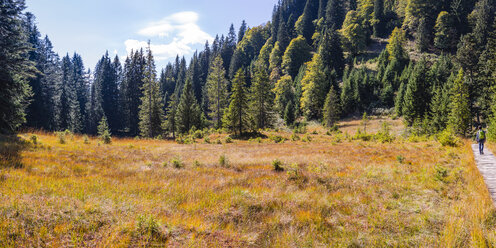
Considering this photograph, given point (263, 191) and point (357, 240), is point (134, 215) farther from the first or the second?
point (357, 240)

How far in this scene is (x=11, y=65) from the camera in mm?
14555

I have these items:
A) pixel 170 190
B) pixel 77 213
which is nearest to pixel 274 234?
pixel 170 190

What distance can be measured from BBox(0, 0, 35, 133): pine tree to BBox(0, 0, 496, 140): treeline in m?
0.08

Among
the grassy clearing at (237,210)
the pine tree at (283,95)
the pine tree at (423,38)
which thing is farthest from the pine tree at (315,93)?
the grassy clearing at (237,210)

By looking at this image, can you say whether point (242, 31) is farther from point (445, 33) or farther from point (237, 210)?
point (237, 210)

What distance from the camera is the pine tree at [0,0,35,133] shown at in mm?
14274

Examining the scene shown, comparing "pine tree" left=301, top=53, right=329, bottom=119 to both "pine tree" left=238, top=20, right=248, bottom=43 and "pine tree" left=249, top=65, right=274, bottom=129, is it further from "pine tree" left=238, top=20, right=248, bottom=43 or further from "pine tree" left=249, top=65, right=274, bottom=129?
"pine tree" left=238, top=20, right=248, bottom=43

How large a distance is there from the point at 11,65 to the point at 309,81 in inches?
2369

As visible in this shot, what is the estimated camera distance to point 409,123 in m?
41.9

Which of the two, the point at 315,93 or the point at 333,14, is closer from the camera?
the point at 315,93

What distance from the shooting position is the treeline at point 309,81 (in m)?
32.6

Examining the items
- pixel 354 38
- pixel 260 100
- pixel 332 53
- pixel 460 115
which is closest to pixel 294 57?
pixel 332 53

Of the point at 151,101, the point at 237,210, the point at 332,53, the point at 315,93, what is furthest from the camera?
the point at 332,53

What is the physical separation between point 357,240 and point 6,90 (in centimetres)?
2247
